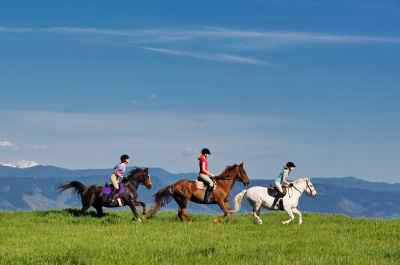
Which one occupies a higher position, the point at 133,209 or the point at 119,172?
the point at 119,172

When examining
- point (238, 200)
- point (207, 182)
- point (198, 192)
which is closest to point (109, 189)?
point (198, 192)

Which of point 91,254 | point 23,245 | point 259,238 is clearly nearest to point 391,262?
point 259,238

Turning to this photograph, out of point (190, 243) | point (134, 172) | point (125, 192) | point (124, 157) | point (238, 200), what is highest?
point (124, 157)

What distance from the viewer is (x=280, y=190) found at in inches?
1133

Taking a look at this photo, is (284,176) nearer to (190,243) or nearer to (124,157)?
(124,157)

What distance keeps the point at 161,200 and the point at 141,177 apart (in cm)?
141

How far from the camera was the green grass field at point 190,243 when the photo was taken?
57.1 ft

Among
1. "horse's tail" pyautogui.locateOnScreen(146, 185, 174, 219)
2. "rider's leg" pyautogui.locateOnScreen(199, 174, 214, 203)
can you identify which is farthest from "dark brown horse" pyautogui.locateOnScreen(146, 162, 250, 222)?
"rider's leg" pyautogui.locateOnScreen(199, 174, 214, 203)

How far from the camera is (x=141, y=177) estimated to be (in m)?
30.8

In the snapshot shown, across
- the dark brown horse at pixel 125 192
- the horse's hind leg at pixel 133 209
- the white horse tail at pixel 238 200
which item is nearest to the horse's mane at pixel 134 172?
the dark brown horse at pixel 125 192

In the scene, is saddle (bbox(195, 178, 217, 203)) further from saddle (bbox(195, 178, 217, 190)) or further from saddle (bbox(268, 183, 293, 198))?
saddle (bbox(268, 183, 293, 198))

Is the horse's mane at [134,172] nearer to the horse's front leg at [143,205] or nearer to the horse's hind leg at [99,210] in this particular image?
the horse's front leg at [143,205]

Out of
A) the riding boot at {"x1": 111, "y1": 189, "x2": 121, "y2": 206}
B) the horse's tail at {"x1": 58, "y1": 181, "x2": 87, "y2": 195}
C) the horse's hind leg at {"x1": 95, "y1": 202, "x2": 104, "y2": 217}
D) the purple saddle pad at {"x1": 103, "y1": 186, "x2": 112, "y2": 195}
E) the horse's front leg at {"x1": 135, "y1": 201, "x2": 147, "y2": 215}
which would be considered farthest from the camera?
the horse's tail at {"x1": 58, "y1": 181, "x2": 87, "y2": 195}

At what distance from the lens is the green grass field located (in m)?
17.4
